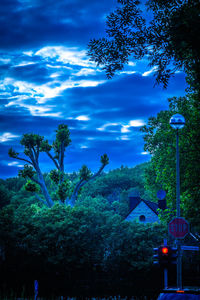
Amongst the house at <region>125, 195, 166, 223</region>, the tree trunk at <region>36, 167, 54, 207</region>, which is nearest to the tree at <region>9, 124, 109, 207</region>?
the tree trunk at <region>36, 167, 54, 207</region>

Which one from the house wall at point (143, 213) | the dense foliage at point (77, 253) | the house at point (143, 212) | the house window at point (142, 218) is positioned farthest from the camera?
the house window at point (142, 218)

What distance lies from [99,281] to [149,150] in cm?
2229

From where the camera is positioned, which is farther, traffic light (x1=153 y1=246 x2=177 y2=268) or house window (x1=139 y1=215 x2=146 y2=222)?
house window (x1=139 y1=215 x2=146 y2=222)

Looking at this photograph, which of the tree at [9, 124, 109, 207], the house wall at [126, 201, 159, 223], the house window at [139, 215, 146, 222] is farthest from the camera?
the house window at [139, 215, 146, 222]

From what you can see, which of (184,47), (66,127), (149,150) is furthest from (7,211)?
(149,150)

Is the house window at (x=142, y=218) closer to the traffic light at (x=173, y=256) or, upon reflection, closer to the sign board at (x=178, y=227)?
the traffic light at (x=173, y=256)

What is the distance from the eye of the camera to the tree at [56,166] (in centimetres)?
3322

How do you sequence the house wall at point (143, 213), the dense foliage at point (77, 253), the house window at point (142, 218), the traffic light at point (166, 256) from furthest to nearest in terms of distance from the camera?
the house window at point (142, 218) → the house wall at point (143, 213) → the dense foliage at point (77, 253) → the traffic light at point (166, 256)

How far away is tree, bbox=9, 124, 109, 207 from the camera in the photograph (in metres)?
33.2

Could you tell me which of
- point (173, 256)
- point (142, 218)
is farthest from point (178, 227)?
point (142, 218)

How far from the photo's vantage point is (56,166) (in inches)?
1489

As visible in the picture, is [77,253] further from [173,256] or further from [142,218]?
[142,218]

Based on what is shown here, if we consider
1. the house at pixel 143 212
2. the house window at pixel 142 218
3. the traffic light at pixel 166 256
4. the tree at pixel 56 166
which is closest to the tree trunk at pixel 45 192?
the tree at pixel 56 166

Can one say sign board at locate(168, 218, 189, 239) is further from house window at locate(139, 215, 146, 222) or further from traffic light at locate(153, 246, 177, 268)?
house window at locate(139, 215, 146, 222)
